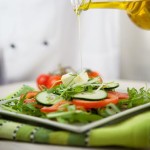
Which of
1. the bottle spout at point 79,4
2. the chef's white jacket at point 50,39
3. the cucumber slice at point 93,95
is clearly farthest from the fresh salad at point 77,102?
the chef's white jacket at point 50,39

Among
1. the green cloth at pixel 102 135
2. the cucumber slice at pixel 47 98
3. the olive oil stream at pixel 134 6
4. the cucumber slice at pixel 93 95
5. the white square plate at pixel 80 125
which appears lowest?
the green cloth at pixel 102 135

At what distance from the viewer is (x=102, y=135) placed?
22.7 inches

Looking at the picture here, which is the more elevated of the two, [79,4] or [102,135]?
[79,4]

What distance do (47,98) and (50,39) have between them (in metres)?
0.94

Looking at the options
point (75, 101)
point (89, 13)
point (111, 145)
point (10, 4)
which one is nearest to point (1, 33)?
point (10, 4)

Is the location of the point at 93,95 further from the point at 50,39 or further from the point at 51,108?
the point at 50,39

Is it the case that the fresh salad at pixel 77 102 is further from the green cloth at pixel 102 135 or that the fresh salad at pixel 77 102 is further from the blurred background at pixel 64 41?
the blurred background at pixel 64 41

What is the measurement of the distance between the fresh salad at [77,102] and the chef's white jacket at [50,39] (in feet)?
2.36

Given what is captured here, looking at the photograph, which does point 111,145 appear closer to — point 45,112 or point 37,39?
point 45,112

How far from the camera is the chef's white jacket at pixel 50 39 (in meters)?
1.54

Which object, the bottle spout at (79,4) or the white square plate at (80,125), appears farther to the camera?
the bottle spout at (79,4)

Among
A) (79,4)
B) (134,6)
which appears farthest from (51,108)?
(134,6)

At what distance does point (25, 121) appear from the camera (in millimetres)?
682

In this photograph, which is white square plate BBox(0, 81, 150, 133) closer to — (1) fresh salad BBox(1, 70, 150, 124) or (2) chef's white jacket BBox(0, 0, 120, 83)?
(1) fresh salad BBox(1, 70, 150, 124)
